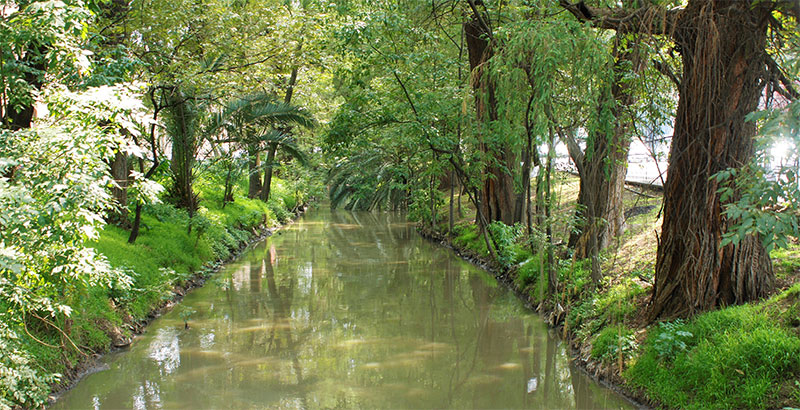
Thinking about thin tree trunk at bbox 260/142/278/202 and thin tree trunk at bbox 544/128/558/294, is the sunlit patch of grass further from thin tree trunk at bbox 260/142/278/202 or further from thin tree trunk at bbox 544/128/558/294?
thin tree trunk at bbox 260/142/278/202

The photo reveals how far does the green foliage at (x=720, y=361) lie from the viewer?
4.76 m

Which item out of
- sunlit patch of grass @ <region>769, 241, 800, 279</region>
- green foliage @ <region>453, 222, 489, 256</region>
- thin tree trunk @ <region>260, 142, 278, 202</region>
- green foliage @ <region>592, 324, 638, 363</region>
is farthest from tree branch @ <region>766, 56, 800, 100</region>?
thin tree trunk @ <region>260, 142, 278, 202</region>

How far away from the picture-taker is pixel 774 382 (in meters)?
4.71

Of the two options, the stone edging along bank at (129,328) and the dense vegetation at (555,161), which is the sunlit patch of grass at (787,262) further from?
the stone edging along bank at (129,328)

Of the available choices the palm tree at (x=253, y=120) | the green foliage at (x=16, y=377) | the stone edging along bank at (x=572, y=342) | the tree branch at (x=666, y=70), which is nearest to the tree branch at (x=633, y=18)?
the tree branch at (x=666, y=70)

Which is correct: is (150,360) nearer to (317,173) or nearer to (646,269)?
(646,269)

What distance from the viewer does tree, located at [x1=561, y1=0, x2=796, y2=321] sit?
18.9ft

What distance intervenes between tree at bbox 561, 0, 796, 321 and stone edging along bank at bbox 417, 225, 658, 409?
85 centimetres

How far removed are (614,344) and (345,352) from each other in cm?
321

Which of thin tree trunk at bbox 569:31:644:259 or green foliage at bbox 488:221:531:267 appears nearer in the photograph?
thin tree trunk at bbox 569:31:644:259

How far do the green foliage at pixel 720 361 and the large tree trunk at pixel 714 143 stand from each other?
0.34m

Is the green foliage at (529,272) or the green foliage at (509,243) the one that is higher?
the green foliage at (509,243)

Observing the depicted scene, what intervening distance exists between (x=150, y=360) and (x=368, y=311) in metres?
3.57

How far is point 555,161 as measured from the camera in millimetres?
8031
